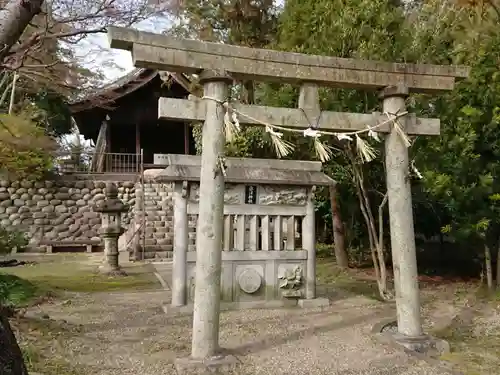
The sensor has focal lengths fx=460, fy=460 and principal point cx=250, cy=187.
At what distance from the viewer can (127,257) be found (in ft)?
49.2

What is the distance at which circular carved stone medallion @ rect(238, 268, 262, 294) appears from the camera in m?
7.24

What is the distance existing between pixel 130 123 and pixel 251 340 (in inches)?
692

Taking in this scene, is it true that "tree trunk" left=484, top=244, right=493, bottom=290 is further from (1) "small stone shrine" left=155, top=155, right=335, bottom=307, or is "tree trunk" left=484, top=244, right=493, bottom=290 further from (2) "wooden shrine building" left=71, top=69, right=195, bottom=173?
(2) "wooden shrine building" left=71, top=69, right=195, bottom=173

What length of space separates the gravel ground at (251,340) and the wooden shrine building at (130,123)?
504 inches

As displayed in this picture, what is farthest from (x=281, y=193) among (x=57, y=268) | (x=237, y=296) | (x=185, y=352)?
(x=57, y=268)

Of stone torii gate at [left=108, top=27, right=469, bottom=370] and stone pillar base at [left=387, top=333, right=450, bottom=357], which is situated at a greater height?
stone torii gate at [left=108, top=27, right=469, bottom=370]

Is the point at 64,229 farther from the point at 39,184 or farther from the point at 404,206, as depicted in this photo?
the point at 404,206

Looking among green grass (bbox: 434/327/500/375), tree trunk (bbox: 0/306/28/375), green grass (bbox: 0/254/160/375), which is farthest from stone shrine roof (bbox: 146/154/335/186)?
tree trunk (bbox: 0/306/28/375)

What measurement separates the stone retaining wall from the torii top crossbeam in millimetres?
14547

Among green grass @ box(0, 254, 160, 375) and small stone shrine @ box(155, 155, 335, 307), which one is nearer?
green grass @ box(0, 254, 160, 375)

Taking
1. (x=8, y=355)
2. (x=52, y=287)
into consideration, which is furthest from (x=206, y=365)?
(x=52, y=287)

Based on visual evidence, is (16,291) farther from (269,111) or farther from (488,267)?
(488,267)

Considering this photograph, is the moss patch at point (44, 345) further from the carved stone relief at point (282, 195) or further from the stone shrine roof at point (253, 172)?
the carved stone relief at point (282, 195)

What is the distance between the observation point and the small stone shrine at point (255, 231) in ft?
23.5
